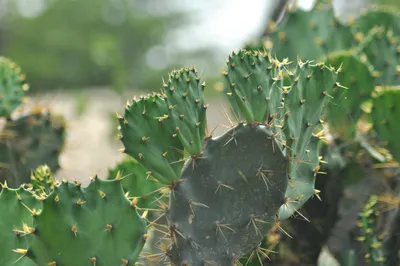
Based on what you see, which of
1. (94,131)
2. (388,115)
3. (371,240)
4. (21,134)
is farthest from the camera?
(94,131)

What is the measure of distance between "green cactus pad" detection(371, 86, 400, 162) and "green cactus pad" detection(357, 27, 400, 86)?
0.50 meters

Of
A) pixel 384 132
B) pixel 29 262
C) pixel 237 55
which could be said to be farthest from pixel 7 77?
pixel 384 132

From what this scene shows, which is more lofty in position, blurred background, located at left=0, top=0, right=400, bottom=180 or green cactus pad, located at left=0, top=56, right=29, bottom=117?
blurred background, located at left=0, top=0, right=400, bottom=180

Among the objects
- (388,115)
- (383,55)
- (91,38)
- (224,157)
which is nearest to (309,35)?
(383,55)

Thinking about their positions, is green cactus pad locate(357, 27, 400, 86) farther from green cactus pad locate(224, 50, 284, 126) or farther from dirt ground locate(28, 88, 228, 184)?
dirt ground locate(28, 88, 228, 184)

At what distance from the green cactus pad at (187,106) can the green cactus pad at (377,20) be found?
68.7 inches

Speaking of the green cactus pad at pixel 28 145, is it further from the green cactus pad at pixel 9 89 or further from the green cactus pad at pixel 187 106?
the green cactus pad at pixel 187 106

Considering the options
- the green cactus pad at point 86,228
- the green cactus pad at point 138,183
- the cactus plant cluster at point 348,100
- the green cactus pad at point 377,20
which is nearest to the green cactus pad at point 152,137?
the green cactus pad at point 86,228

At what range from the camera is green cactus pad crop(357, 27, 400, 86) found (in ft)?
9.78

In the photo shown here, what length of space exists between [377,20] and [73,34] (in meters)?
22.8

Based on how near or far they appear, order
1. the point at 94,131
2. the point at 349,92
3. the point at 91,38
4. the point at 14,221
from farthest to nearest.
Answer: the point at 91,38 → the point at 94,131 → the point at 349,92 → the point at 14,221

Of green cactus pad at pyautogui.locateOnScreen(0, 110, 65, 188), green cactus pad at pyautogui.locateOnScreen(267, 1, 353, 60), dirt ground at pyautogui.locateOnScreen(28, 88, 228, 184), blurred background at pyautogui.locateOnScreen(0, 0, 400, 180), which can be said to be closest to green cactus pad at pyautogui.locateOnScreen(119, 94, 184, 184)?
green cactus pad at pyautogui.locateOnScreen(0, 110, 65, 188)

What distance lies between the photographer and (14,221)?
6.29ft

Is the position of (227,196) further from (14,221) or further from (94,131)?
(94,131)
